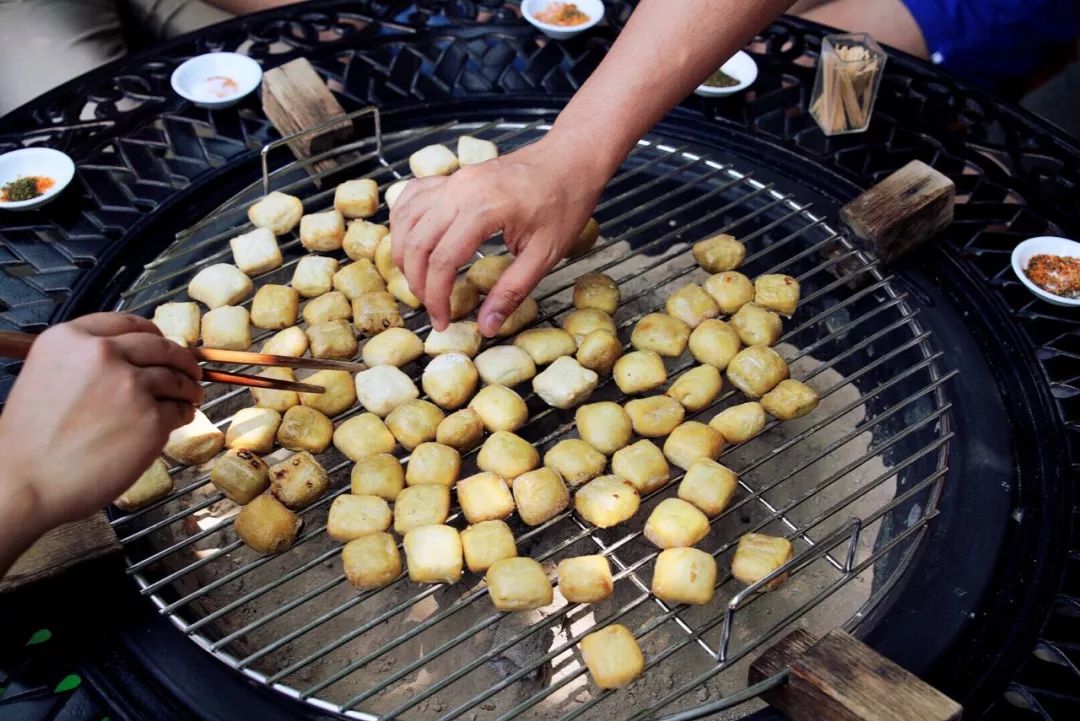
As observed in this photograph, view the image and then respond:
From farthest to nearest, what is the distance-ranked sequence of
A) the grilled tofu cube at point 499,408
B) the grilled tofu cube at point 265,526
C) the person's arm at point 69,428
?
the grilled tofu cube at point 499,408
the grilled tofu cube at point 265,526
the person's arm at point 69,428

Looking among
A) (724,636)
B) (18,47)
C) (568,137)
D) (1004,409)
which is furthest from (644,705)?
(18,47)

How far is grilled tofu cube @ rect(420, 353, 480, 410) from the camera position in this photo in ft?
7.49

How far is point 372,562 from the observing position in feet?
6.43

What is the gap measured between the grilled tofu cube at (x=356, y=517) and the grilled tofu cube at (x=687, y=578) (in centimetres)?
64

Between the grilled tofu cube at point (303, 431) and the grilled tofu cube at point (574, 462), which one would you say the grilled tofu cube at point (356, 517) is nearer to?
the grilled tofu cube at point (303, 431)

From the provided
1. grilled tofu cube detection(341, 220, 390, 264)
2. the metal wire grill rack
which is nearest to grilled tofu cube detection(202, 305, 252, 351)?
the metal wire grill rack

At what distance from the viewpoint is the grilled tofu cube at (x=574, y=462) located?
7.05 feet

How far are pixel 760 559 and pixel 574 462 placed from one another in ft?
1.58

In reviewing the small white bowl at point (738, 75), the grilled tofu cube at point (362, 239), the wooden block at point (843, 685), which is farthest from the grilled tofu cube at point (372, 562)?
the small white bowl at point (738, 75)

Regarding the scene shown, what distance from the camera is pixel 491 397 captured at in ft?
7.42

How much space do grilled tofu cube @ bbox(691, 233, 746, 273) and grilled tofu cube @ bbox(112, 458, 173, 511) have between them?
5.13ft

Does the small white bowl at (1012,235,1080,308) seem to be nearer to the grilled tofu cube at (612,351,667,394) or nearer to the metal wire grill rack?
the metal wire grill rack

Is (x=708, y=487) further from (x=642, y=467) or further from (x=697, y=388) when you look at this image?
(x=697, y=388)

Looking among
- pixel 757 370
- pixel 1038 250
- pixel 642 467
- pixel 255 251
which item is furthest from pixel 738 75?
pixel 255 251
